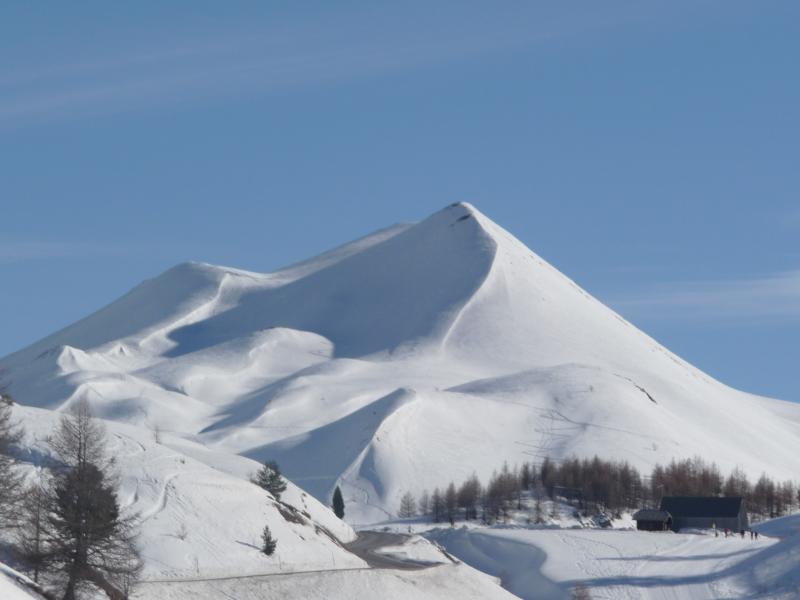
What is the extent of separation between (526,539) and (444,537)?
7.30 meters

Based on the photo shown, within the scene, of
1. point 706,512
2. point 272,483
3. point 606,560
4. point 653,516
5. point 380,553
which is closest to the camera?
point 380,553

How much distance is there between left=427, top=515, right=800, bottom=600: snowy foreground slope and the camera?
252ft

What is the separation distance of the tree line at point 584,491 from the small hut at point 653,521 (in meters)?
9.15

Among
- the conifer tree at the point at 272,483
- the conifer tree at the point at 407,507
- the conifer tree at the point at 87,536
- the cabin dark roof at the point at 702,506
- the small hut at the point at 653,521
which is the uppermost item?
the conifer tree at the point at 407,507

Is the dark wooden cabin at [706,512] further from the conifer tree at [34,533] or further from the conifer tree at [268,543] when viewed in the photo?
the conifer tree at [34,533]

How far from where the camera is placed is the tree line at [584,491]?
406ft

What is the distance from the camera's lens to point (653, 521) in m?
109

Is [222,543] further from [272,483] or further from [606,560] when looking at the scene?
[606,560]

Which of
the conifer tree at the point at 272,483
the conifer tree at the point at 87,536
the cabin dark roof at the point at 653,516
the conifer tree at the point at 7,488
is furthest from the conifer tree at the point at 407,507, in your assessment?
the conifer tree at the point at 87,536

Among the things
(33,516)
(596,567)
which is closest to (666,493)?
(596,567)

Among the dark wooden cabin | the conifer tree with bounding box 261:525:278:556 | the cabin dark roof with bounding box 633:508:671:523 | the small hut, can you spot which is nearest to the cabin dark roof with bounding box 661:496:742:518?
the dark wooden cabin

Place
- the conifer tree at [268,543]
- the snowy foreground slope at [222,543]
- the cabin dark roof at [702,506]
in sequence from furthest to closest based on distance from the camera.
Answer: the cabin dark roof at [702,506], the conifer tree at [268,543], the snowy foreground slope at [222,543]

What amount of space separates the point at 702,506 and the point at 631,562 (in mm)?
28461

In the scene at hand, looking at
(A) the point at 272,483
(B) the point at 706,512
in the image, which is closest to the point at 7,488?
(A) the point at 272,483
